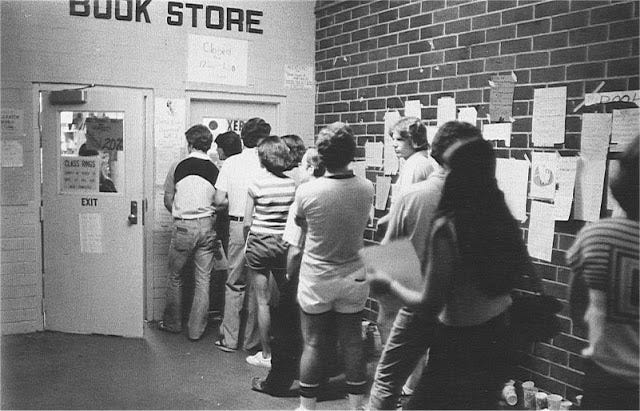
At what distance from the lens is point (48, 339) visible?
5129mm

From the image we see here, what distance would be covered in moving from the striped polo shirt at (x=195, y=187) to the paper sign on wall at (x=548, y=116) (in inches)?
95.1

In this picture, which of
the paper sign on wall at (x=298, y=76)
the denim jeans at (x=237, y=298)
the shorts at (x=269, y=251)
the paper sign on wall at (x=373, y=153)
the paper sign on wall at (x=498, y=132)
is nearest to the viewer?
the paper sign on wall at (x=498, y=132)

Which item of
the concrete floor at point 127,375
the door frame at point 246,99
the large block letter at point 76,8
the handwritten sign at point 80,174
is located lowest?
the concrete floor at point 127,375

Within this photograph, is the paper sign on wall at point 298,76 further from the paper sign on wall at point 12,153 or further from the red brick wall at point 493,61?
the paper sign on wall at point 12,153

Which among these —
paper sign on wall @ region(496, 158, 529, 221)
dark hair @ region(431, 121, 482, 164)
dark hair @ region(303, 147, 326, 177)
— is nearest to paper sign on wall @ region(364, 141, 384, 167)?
dark hair @ region(303, 147, 326, 177)

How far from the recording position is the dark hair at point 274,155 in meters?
4.30

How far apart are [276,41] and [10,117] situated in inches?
93.7

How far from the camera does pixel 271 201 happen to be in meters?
4.31

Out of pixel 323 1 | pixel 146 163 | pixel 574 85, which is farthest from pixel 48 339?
pixel 574 85

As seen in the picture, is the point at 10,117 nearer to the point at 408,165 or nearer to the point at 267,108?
Answer: the point at 267,108


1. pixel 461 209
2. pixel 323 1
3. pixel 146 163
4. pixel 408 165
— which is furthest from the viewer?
pixel 323 1

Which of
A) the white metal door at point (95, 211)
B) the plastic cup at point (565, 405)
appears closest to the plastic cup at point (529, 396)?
the plastic cup at point (565, 405)

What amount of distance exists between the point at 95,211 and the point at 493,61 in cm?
313

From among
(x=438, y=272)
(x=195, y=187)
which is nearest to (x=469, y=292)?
(x=438, y=272)
